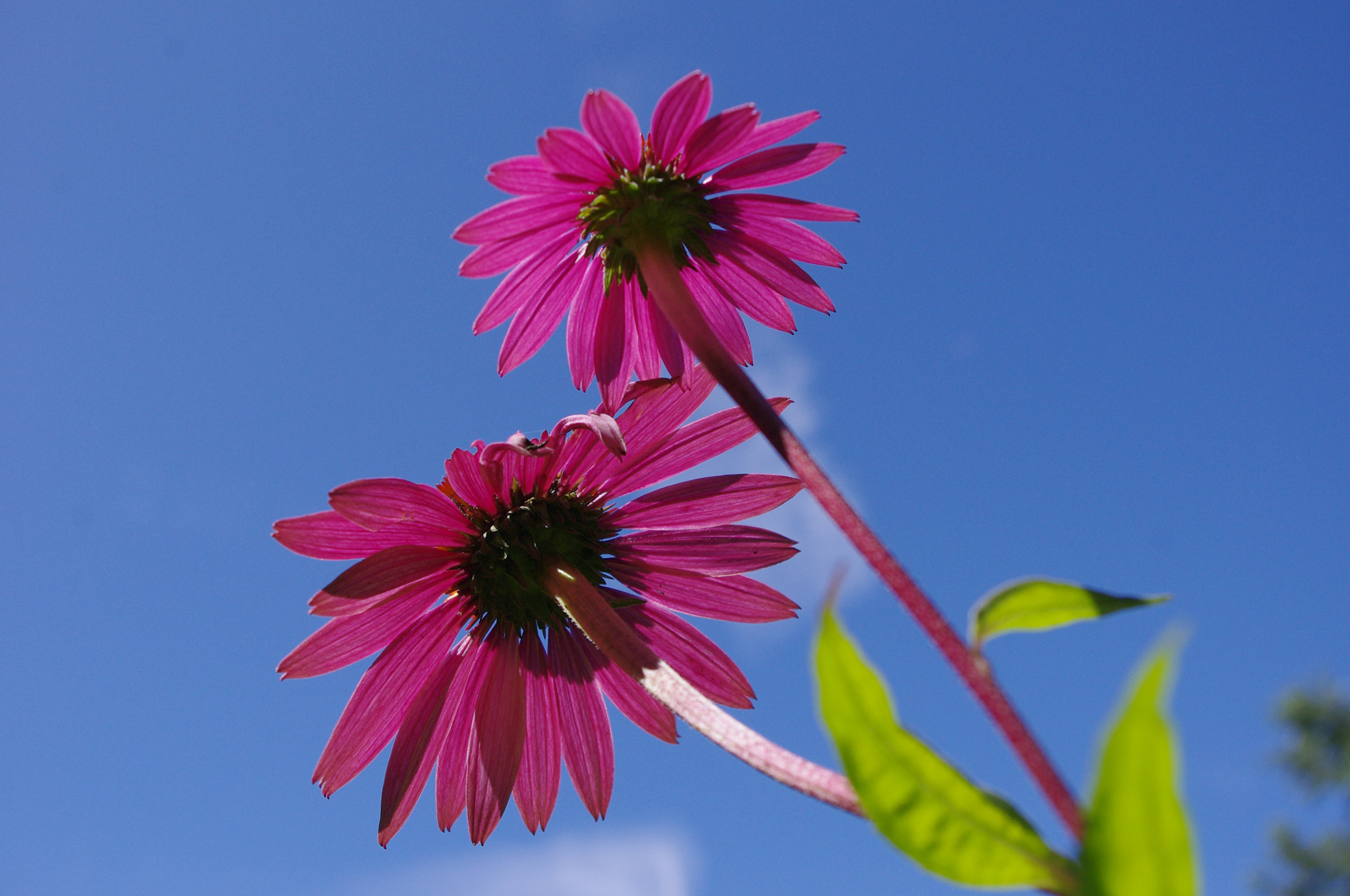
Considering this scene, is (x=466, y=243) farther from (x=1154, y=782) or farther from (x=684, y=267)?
(x=1154, y=782)

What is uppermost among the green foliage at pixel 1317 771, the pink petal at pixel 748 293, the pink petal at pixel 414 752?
the pink petal at pixel 748 293

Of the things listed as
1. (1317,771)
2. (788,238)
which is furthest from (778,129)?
(1317,771)

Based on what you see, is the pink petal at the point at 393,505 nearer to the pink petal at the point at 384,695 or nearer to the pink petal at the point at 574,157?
the pink petal at the point at 384,695

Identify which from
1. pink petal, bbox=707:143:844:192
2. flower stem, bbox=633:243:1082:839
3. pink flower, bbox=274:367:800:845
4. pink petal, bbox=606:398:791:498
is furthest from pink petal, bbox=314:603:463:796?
pink petal, bbox=707:143:844:192

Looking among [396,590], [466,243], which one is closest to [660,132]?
[466,243]

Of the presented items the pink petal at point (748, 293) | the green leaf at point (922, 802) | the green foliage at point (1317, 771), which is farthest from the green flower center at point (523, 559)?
the green foliage at point (1317, 771)

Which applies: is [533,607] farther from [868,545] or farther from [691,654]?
[868,545]
